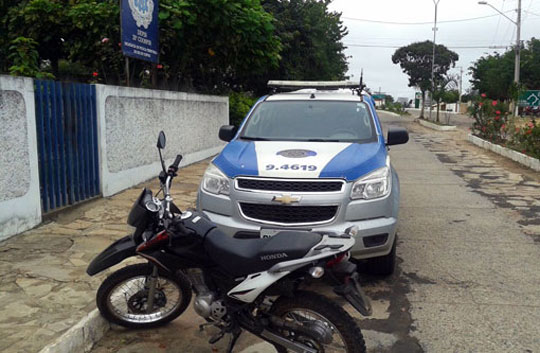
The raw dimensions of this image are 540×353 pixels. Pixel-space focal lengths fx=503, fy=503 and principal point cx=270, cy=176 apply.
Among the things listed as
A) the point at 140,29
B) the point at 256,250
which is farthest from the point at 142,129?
the point at 256,250

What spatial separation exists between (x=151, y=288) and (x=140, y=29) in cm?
649

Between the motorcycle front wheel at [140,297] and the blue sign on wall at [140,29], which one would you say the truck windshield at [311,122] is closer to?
the motorcycle front wheel at [140,297]

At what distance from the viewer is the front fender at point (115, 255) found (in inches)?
133

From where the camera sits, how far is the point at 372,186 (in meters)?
4.35

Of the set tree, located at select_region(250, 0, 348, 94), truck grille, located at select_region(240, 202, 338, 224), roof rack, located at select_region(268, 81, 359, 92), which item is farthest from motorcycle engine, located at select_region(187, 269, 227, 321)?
tree, located at select_region(250, 0, 348, 94)

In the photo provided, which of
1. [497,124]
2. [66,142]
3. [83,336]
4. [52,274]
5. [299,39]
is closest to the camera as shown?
[83,336]

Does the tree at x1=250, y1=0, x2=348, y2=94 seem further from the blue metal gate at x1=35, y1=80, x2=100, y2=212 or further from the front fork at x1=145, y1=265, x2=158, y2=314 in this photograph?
the front fork at x1=145, y1=265, x2=158, y2=314

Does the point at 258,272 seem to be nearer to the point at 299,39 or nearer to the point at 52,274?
the point at 52,274

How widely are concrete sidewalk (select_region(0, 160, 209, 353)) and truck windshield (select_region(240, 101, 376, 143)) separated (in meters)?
2.15

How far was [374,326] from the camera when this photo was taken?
3934 mm

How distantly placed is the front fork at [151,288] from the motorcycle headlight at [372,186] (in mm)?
1738

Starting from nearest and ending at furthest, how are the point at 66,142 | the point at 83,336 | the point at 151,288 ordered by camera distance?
the point at 83,336, the point at 151,288, the point at 66,142

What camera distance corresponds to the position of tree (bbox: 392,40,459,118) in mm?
64375

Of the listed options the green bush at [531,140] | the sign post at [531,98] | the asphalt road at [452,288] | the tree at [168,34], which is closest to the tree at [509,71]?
the sign post at [531,98]
